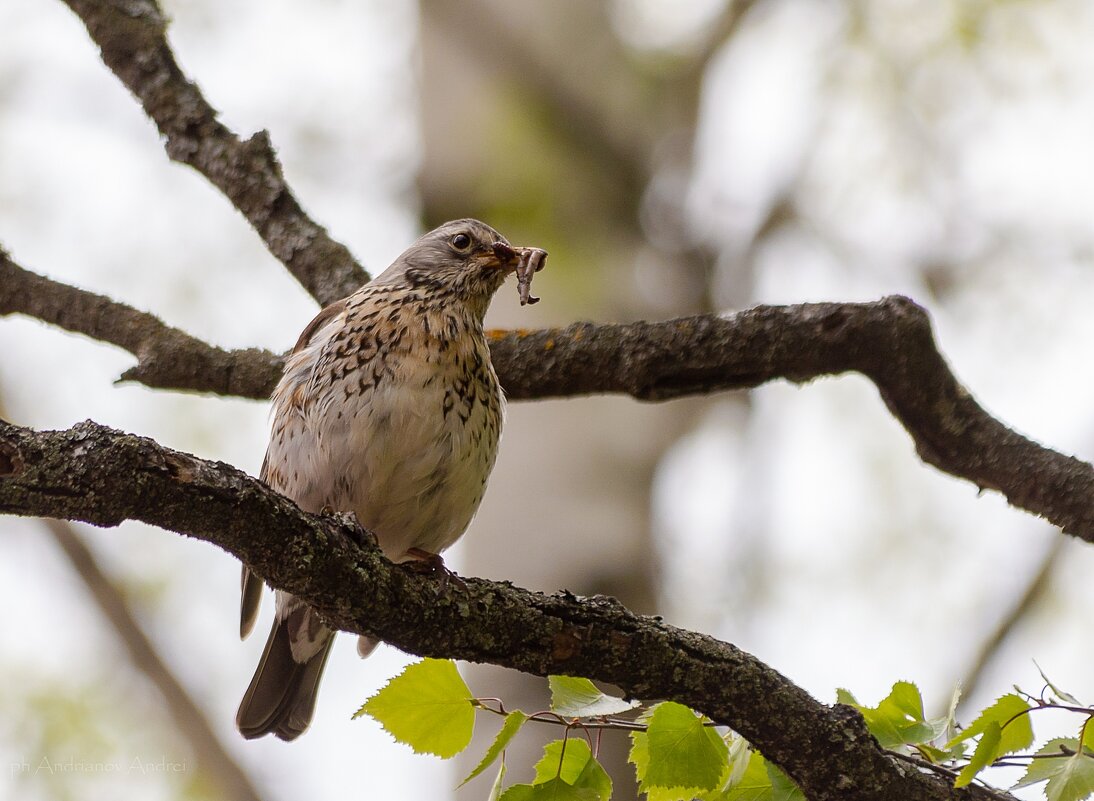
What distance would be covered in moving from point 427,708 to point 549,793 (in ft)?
1.15

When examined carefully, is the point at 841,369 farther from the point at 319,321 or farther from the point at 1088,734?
the point at 319,321

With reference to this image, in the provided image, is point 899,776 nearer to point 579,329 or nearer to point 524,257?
point 579,329

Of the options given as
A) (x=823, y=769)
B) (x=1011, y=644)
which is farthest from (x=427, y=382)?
(x=1011, y=644)

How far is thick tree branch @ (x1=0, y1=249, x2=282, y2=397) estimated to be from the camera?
4.23 meters

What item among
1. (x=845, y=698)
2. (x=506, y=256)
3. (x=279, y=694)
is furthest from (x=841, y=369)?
(x=279, y=694)

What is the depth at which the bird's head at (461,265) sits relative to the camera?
5020 millimetres

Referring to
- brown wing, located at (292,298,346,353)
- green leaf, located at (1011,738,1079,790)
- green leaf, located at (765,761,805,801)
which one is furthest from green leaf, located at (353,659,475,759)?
brown wing, located at (292,298,346,353)

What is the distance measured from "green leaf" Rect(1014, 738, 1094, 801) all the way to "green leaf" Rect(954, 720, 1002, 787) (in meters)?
0.14

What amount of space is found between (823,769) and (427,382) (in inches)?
84.4

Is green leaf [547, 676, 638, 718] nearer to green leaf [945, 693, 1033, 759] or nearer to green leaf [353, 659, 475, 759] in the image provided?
green leaf [353, 659, 475, 759]

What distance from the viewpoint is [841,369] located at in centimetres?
351

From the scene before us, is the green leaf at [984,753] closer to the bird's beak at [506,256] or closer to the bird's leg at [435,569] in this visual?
the bird's leg at [435,569]

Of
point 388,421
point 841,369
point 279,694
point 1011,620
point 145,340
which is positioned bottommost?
point 279,694

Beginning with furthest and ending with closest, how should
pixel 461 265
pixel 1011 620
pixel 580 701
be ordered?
pixel 1011 620
pixel 461 265
pixel 580 701
